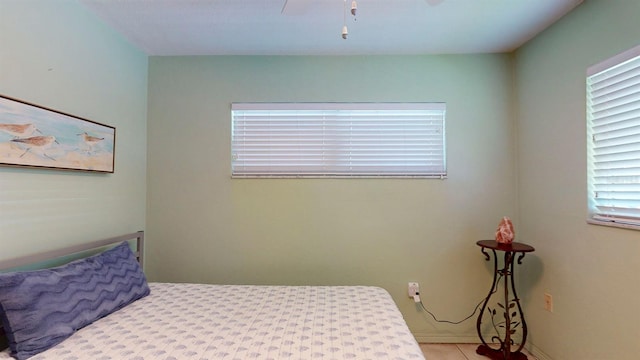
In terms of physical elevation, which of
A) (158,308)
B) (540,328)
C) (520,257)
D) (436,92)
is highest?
(436,92)

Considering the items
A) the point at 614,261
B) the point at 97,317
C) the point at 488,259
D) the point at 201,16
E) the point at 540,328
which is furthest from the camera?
the point at 488,259

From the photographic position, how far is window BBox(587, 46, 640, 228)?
5.28 feet

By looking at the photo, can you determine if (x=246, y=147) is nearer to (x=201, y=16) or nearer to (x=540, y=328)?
(x=201, y=16)

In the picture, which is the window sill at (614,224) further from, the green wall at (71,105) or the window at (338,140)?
the green wall at (71,105)

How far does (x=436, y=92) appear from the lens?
257 centimetres

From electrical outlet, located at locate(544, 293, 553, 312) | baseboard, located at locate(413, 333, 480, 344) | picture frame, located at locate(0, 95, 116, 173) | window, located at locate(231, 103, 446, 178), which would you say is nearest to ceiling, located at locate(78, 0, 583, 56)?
window, located at locate(231, 103, 446, 178)

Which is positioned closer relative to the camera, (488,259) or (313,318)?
(313,318)

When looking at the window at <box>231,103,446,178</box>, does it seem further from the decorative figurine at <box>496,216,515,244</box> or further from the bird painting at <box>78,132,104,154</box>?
the bird painting at <box>78,132,104,154</box>

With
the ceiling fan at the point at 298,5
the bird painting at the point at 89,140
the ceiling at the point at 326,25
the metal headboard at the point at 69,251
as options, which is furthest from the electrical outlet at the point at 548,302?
the bird painting at the point at 89,140

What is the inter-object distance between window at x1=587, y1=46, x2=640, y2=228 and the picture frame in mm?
3191

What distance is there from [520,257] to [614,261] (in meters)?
0.59

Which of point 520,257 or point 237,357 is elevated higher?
point 520,257

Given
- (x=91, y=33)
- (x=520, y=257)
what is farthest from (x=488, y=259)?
(x=91, y=33)

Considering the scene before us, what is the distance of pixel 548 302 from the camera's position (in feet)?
7.16
